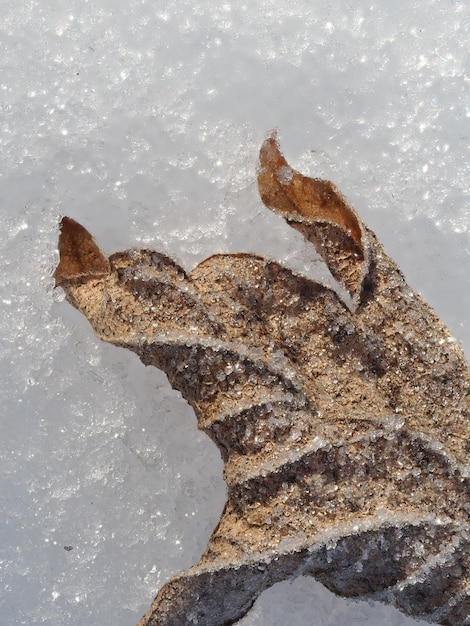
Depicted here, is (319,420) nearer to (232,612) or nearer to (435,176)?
(232,612)

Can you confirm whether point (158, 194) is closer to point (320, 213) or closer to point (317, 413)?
point (320, 213)

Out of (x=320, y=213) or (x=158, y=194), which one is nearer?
(x=320, y=213)

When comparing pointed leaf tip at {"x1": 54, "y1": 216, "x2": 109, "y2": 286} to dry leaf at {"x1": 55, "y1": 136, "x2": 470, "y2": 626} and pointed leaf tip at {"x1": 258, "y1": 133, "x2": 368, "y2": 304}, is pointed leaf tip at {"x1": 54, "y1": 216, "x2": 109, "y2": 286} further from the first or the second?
pointed leaf tip at {"x1": 258, "y1": 133, "x2": 368, "y2": 304}

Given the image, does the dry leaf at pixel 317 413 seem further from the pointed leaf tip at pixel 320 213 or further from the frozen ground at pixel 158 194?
the frozen ground at pixel 158 194

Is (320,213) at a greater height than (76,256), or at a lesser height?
greater

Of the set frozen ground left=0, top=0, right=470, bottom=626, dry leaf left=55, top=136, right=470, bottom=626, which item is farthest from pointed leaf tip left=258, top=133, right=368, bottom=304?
frozen ground left=0, top=0, right=470, bottom=626

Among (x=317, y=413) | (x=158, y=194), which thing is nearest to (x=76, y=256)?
(x=158, y=194)
